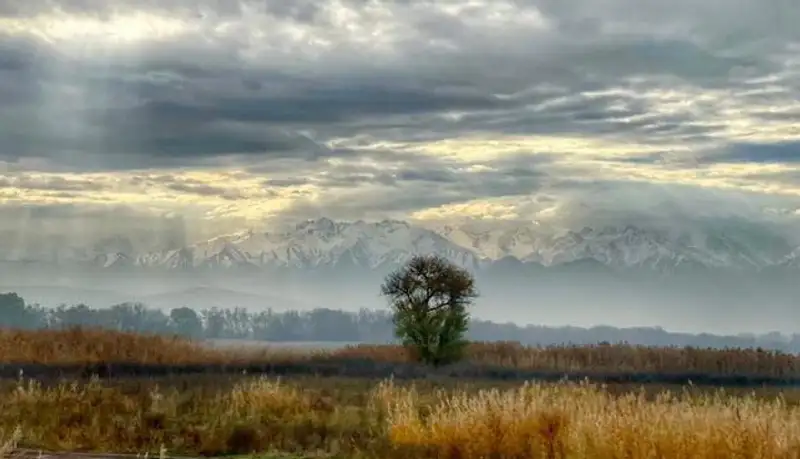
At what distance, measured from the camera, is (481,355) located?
57.0 metres

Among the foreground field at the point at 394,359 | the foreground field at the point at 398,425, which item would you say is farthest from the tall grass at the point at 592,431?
the foreground field at the point at 394,359

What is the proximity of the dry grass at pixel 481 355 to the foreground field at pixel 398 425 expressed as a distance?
63.4 feet

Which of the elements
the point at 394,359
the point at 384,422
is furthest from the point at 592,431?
the point at 394,359

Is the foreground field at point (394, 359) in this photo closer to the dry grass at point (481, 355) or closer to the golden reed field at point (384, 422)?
the dry grass at point (481, 355)

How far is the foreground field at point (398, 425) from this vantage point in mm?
17203

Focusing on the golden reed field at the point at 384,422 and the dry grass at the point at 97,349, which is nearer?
the golden reed field at the point at 384,422

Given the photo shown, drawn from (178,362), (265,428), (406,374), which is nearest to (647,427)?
(265,428)

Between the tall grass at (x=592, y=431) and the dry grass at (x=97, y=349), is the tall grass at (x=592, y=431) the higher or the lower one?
the lower one

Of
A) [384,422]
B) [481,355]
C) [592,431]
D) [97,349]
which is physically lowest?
[384,422]

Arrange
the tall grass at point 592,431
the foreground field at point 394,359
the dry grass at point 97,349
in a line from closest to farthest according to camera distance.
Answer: the tall grass at point 592,431
the foreground field at point 394,359
the dry grass at point 97,349

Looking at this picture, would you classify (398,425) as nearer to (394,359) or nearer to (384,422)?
(384,422)

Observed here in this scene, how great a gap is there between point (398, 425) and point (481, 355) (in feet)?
122

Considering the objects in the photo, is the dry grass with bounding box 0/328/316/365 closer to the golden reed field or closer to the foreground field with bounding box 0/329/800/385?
the foreground field with bounding box 0/329/800/385

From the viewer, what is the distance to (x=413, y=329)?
51.8 metres
